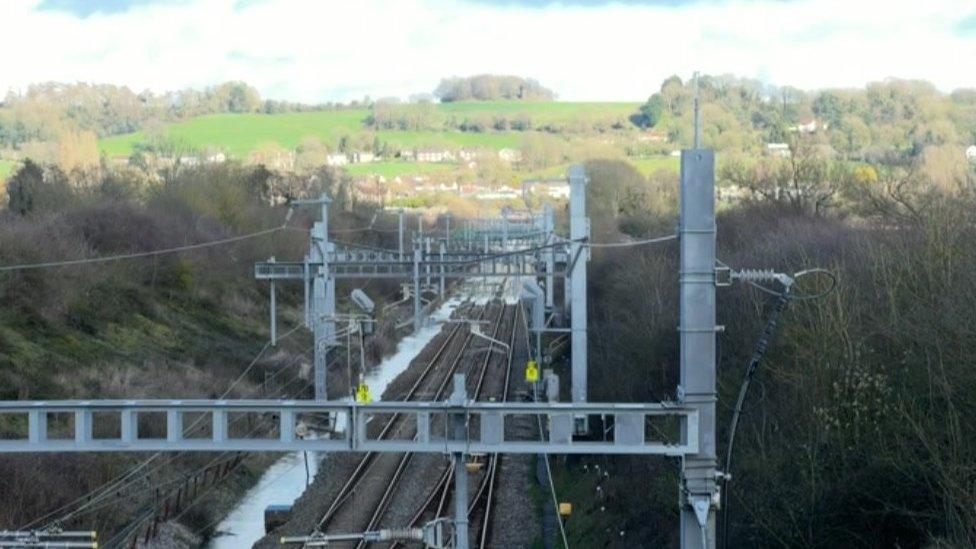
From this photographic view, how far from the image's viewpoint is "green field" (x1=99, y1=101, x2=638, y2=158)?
10694 centimetres

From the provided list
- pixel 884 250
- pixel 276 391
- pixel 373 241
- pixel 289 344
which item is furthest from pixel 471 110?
pixel 884 250

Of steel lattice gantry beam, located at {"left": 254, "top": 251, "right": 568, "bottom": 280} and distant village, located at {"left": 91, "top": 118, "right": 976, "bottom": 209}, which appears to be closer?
steel lattice gantry beam, located at {"left": 254, "top": 251, "right": 568, "bottom": 280}

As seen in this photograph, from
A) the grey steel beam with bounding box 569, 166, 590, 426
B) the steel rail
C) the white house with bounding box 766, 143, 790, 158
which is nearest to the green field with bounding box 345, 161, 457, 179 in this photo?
the white house with bounding box 766, 143, 790, 158

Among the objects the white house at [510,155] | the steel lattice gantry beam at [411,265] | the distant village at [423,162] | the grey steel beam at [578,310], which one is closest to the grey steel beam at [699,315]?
the steel lattice gantry beam at [411,265]

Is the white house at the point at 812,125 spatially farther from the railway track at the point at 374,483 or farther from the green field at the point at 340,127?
the green field at the point at 340,127

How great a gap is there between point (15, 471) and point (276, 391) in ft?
42.6

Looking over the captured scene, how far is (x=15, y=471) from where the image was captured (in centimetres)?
1720

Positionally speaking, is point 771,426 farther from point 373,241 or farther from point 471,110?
point 471,110

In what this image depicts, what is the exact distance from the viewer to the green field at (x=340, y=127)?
10694 cm

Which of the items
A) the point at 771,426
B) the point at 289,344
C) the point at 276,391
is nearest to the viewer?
the point at 771,426

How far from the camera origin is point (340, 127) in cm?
13075

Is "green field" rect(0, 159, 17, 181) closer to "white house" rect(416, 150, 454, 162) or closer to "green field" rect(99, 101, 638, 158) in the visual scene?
"green field" rect(99, 101, 638, 158)

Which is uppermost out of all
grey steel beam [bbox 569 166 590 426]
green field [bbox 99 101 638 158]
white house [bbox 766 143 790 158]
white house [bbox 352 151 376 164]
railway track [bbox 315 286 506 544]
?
green field [bbox 99 101 638 158]

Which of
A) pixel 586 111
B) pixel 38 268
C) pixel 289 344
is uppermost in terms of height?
pixel 586 111
